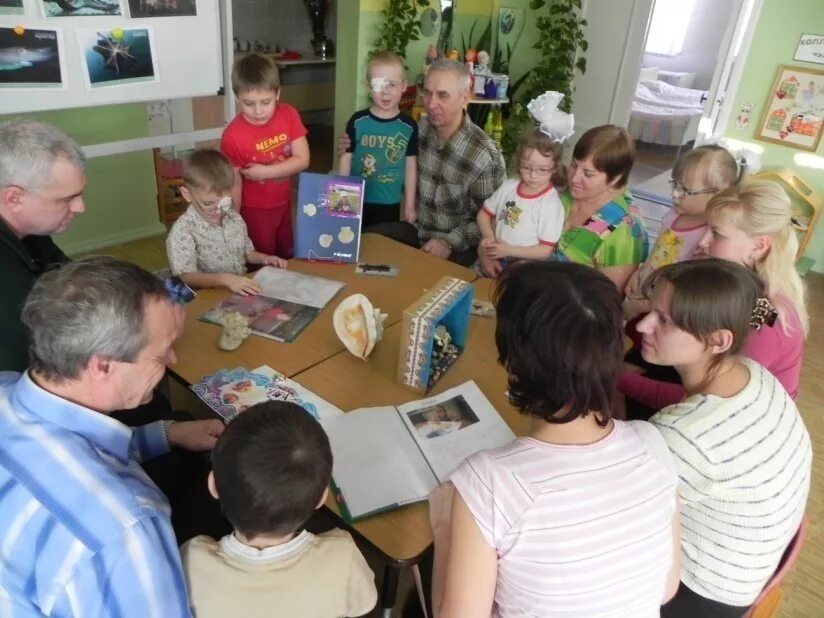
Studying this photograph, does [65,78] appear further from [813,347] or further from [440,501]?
[813,347]

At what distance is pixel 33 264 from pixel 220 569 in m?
0.98

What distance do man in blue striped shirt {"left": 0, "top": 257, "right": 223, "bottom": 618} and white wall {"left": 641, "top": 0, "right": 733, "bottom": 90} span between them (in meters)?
7.60

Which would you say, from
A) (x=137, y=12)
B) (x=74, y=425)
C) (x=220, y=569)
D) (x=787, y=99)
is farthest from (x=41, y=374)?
(x=787, y=99)

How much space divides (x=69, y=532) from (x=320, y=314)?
1.13 m

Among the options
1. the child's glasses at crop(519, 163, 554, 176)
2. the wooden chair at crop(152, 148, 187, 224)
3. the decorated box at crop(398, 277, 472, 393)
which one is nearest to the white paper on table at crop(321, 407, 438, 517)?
the decorated box at crop(398, 277, 472, 393)

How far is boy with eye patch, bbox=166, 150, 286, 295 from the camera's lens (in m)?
2.06

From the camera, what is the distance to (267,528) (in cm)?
98

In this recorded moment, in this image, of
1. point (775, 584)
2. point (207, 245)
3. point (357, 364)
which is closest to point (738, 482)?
point (775, 584)

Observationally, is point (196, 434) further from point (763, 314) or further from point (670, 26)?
point (670, 26)

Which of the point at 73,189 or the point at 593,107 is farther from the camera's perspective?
the point at 593,107

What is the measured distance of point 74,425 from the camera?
3.28 ft

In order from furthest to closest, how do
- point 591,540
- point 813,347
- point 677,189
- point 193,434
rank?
point 813,347 → point 677,189 → point 193,434 → point 591,540

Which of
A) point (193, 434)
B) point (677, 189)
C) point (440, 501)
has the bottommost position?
point (193, 434)

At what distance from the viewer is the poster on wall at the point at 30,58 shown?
2.34 metres
